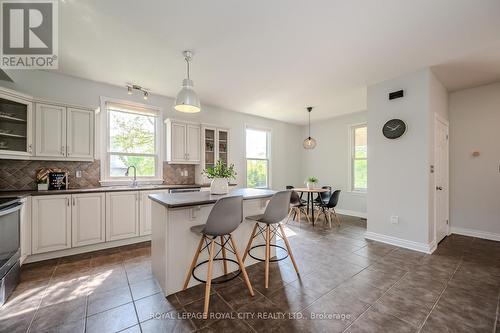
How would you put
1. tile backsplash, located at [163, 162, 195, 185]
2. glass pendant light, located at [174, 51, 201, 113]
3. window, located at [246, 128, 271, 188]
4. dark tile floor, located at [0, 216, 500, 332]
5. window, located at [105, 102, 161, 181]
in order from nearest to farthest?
1. dark tile floor, located at [0, 216, 500, 332]
2. glass pendant light, located at [174, 51, 201, 113]
3. window, located at [105, 102, 161, 181]
4. tile backsplash, located at [163, 162, 195, 185]
5. window, located at [246, 128, 271, 188]

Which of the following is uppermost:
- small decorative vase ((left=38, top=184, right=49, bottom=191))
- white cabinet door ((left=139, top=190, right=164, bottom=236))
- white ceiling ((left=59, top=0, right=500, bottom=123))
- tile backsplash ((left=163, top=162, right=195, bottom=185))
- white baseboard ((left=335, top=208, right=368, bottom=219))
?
white ceiling ((left=59, top=0, right=500, bottom=123))

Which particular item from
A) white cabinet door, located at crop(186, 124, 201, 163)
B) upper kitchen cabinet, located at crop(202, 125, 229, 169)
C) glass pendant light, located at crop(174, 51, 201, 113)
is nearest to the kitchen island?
glass pendant light, located at crop(174, 51, 201, 113)

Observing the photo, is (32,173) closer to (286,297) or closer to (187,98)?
(187,98)

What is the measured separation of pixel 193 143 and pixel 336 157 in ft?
13.4

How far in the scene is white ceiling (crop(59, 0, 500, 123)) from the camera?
1.95 metres

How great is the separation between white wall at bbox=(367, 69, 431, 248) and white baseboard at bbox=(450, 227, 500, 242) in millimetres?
1617

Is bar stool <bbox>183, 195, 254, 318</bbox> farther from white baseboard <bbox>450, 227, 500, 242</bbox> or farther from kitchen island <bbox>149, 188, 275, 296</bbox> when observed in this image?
white baseboard <bbox>450, 227, 500, 242</bbox>

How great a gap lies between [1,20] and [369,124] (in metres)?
5.03

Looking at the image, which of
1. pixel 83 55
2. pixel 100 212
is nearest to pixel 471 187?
pixel 100 212

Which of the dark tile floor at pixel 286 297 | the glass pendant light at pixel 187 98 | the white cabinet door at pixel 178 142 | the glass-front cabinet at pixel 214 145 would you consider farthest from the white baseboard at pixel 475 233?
the white cabinet door at pixel 178 142

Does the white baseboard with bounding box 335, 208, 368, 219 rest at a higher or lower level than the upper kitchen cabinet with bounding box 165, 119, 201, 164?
lower

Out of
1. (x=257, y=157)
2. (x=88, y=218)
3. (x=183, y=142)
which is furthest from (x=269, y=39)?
(x=257, y=157)

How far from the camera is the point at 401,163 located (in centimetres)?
333

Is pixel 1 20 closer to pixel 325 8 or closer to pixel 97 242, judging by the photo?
pixel 97 242
